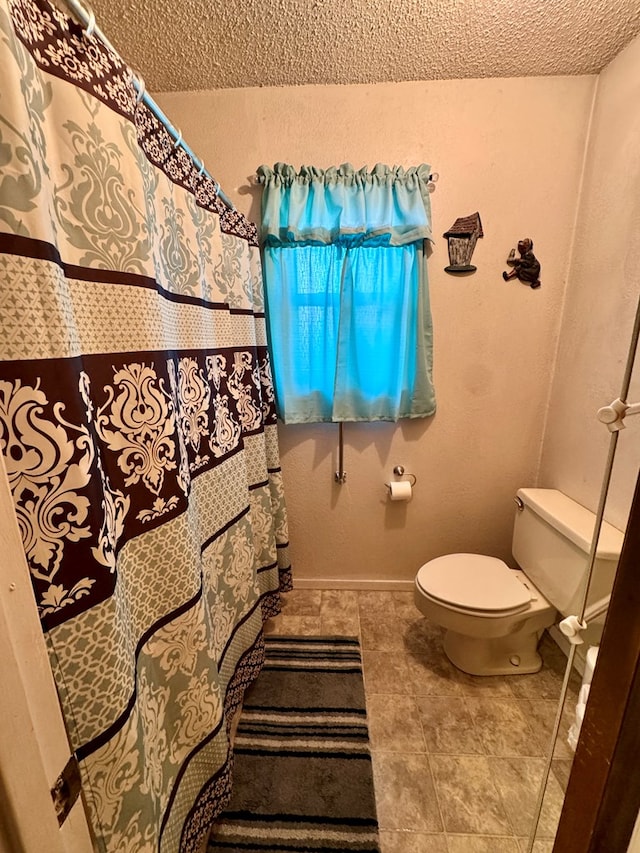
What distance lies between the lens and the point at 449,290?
5.16ft

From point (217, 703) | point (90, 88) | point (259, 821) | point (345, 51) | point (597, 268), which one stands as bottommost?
point (259, 821)

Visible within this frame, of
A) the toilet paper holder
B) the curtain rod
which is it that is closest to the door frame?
the curtain rod

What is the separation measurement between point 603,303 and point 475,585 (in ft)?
4.04

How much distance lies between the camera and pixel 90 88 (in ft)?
1.85

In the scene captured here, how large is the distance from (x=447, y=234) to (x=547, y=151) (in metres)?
0.51

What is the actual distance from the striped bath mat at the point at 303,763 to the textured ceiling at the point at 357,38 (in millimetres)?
2455

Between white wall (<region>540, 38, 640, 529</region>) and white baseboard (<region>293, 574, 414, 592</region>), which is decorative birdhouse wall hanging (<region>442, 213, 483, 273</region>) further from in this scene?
white baseboard (<region>293, 574, 414, 592</region>)

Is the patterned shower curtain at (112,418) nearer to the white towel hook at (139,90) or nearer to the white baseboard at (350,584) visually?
the white towel hook at (139,90)

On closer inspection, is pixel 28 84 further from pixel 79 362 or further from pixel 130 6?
pixel 130 6

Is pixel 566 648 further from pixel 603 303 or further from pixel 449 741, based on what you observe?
pixel 603 303

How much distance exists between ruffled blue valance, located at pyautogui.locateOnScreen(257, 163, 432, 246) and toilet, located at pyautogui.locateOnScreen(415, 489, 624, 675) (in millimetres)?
1297

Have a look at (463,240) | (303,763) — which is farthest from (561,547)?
(463,240)

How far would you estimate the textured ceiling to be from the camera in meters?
1.11

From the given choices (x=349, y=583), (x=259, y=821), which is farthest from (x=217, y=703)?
(x=349, y=583)
